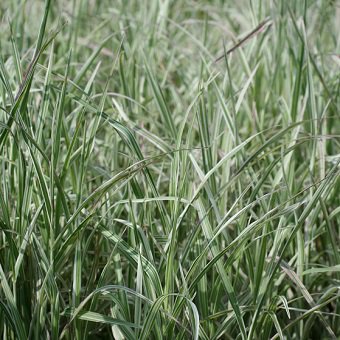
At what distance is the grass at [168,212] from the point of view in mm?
1431

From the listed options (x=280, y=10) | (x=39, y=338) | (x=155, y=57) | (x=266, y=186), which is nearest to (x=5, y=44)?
(x=155, y=57)

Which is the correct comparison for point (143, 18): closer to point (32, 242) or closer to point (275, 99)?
point (275, 99)

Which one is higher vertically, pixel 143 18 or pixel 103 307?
pixel 143 18

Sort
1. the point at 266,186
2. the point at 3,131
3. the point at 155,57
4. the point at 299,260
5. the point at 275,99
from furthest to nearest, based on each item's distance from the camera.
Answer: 1. the point at 155,57
2. the point at 275,99
3. the point at 266,186
4. the point at 299,260
5. the point at 3,131

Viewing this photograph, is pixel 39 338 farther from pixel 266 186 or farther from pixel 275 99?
pixel 275 99

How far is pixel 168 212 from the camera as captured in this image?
1.87 metres

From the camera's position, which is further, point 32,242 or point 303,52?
point 303,52

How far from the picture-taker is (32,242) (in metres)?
1.51

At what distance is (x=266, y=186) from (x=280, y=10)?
67 cm

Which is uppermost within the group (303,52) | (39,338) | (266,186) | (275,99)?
(303,52)

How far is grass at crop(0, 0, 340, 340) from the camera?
Answer: 4.69ft

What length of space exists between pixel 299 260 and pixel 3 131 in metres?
0.73

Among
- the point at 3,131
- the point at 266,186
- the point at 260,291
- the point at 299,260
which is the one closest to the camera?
the point at 3,131

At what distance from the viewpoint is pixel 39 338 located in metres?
1.50
